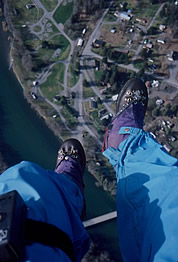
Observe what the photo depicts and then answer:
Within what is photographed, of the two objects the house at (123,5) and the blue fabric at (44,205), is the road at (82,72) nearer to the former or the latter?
the house at (123,5)

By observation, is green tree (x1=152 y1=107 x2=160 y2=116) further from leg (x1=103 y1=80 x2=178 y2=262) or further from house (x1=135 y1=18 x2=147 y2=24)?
leg (x1=103 y1=80 x2=178 y2=262)

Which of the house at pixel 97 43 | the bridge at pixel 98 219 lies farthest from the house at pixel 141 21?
the bridge at pixel 98 219

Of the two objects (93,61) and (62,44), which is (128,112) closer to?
(93,61)

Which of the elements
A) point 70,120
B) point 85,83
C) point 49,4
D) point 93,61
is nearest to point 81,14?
point 49,4

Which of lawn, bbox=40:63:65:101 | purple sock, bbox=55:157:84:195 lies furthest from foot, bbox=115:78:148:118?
lawn, bbox=40:63:65:101

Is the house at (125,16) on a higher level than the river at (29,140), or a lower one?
higher

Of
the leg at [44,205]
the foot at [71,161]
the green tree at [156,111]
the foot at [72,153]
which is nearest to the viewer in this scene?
the leg at [44,205]
